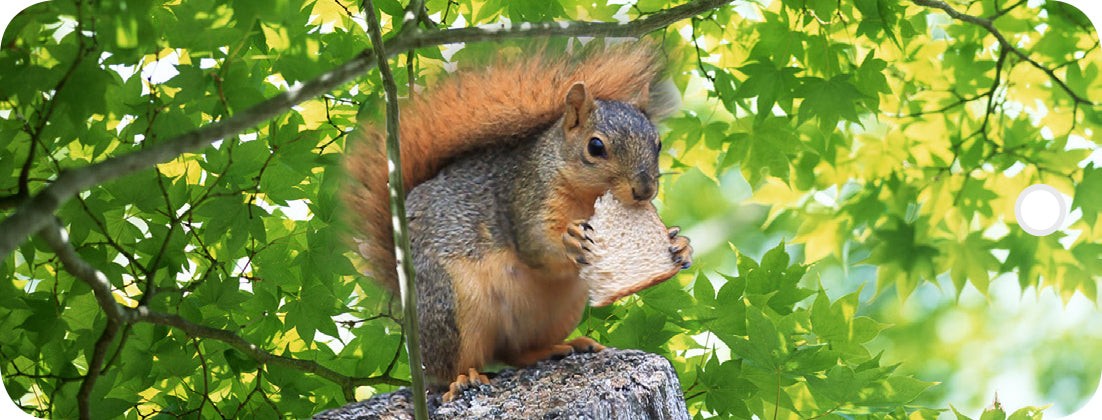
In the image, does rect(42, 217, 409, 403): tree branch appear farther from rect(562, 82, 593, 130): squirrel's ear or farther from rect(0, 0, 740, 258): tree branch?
rect(562, 82, 593, 130): squirrel's ear

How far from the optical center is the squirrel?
1.27 metres

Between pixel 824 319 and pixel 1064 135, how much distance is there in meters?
0.67

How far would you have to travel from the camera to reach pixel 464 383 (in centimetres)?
132

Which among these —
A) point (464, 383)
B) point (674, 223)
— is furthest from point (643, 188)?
point (464, 383)

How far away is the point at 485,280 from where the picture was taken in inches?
51.0

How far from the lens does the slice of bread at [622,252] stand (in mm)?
1252

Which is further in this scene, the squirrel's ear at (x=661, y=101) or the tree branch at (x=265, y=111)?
the squirrel's ear at (x=661, y=101)

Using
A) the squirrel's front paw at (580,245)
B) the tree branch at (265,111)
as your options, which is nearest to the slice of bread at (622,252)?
the squirrel's front paw at (580,245)

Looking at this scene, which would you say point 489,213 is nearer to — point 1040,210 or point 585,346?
point 585,346

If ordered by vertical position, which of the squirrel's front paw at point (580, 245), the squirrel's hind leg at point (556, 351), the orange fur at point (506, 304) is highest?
the squirrel's front paw at point (580, 245)

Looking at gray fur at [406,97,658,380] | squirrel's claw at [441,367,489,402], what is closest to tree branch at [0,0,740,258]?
gray fur at [406,97,658,380]

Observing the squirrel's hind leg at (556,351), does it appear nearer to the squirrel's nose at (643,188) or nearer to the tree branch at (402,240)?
the tree branch at (402,240)

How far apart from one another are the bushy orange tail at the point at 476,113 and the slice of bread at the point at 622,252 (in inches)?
5.9

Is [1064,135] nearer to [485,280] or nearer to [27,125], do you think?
[485,280]
